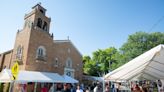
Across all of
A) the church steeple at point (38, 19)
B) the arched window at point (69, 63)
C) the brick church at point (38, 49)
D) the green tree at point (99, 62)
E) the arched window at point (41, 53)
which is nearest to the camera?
the brick church at point (38, 49)

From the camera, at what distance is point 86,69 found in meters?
48.2

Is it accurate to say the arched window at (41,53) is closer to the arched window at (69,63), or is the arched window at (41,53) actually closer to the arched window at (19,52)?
the arched window at (19,52)

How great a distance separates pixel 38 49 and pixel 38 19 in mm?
4253

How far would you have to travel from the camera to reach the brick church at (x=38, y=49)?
20984 mm

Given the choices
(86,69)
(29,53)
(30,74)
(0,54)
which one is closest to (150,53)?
(30,74)

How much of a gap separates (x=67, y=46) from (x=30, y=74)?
10.6m

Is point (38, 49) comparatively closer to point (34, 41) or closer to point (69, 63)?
point (34, 41)

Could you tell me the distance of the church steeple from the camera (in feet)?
73.2

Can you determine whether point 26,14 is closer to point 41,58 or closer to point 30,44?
point 30,44

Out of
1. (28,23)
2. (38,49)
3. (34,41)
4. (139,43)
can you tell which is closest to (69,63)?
(38,49)

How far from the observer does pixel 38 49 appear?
21984 millimetres

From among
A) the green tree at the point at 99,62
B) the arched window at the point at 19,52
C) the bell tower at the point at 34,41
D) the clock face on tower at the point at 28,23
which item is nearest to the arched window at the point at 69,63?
the bell tower at the point at 34,41

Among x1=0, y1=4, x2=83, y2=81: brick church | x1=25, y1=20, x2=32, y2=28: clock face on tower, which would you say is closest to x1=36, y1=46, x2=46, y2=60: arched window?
x1=0, y1=4, x2=83, y2=81: brick church

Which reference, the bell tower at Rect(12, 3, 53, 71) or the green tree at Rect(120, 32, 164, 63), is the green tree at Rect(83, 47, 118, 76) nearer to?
the green tree at Rect(120, 32, 164, 63)
